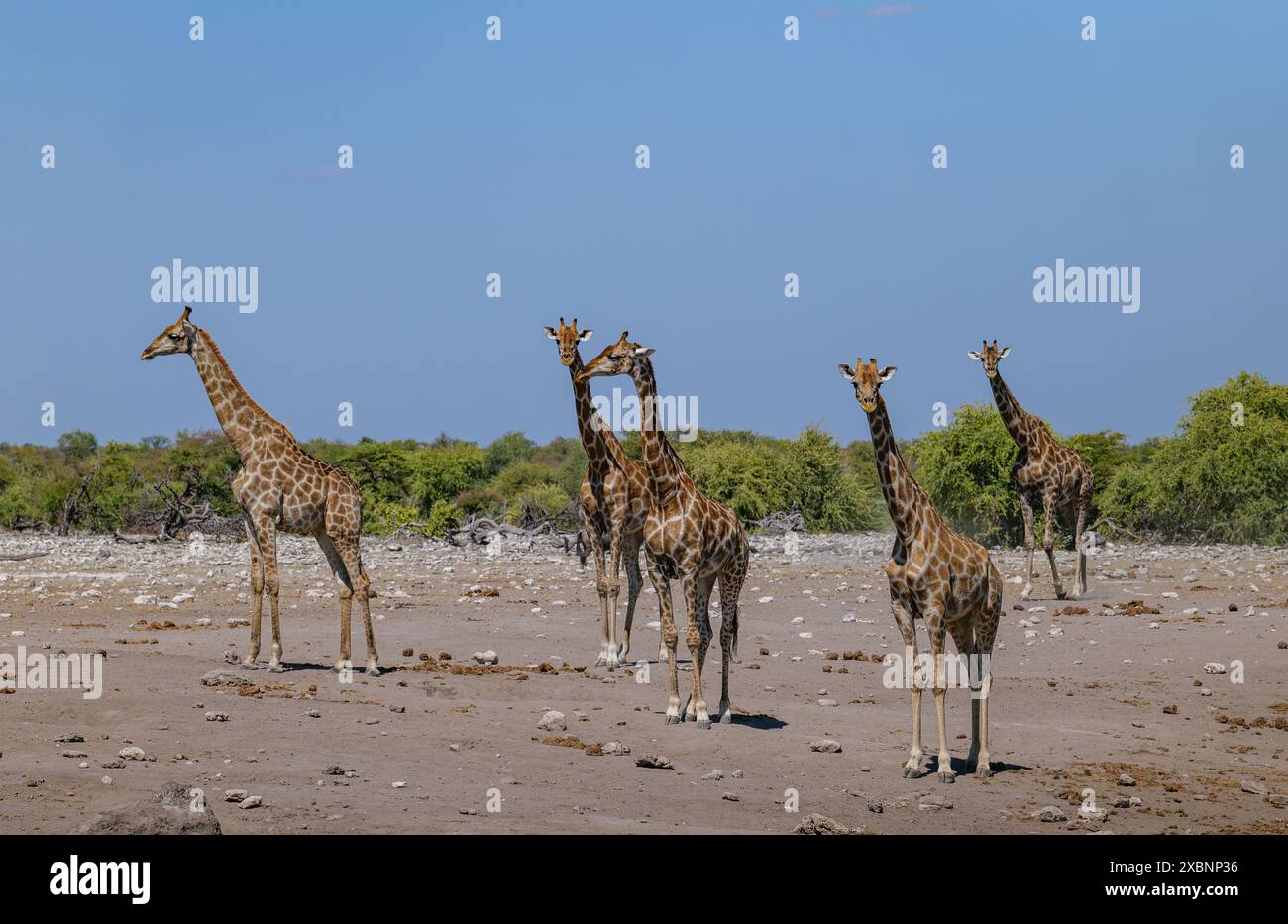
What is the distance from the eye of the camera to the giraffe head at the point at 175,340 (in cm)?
1634

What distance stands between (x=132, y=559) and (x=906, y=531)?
22926 millimetres

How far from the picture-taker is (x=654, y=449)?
46.5 feet

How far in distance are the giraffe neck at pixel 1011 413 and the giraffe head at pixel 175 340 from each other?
11.6 m

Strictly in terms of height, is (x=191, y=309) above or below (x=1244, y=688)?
above

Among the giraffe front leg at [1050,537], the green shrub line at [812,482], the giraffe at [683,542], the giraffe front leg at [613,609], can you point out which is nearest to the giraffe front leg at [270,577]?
the giraffe front leg at [613,609]

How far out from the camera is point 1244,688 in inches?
671

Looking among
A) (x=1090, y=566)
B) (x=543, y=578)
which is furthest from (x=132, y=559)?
(x=1090, y=566)

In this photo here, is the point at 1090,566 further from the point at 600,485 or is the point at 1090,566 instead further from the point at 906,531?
the point at 906,531

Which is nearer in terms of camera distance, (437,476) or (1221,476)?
(1221,476)

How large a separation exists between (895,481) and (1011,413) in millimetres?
11972

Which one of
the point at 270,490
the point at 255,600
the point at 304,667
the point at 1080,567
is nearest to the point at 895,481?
the point at 270,490

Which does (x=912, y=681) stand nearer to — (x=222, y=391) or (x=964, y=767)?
(x=964, y=767)
